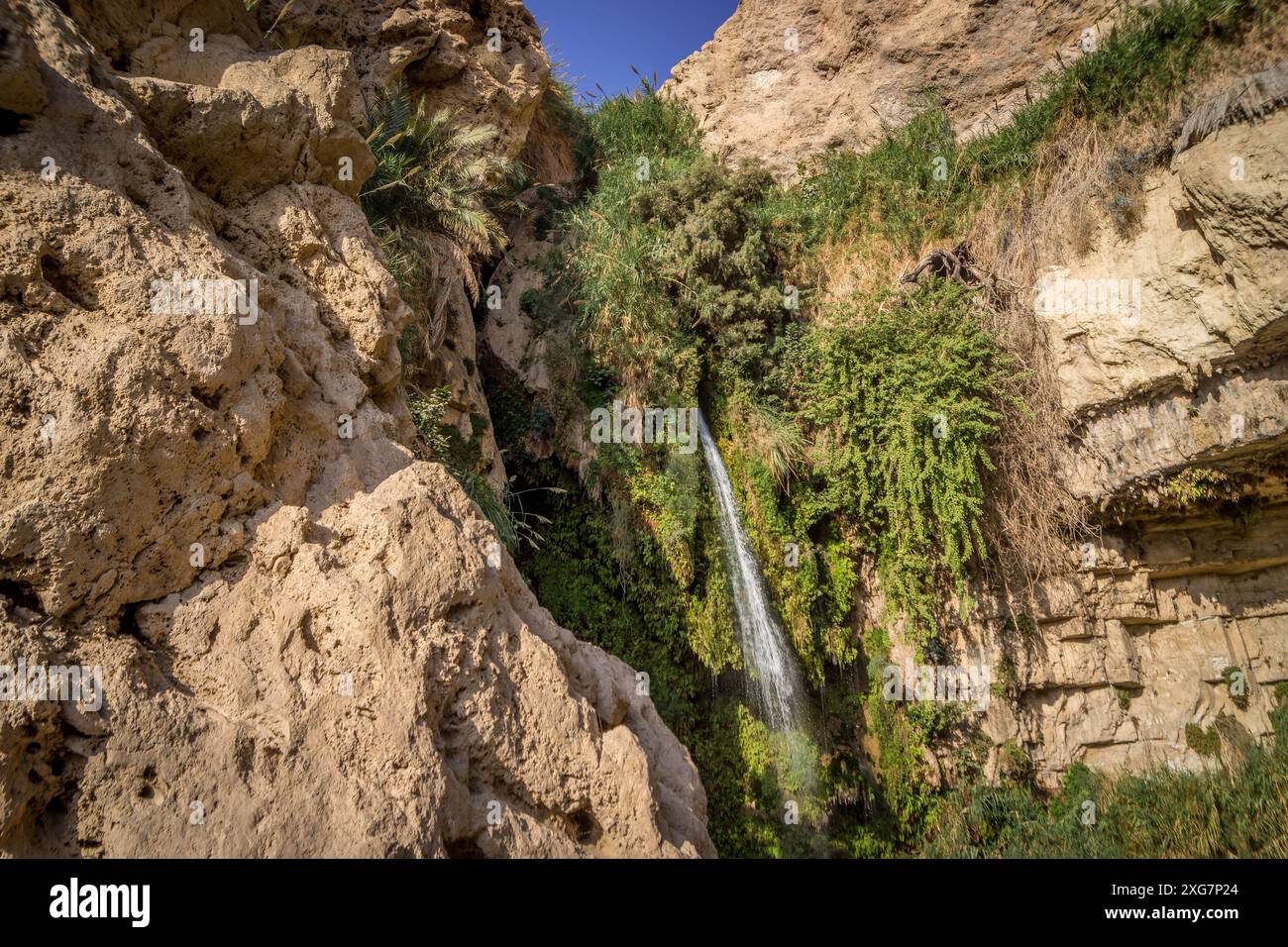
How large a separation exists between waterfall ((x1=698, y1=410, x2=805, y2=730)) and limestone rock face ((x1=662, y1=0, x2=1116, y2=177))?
8.09 m

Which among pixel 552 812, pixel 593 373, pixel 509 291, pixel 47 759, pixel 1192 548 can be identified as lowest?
pixel 552 812

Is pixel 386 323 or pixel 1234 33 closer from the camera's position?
pixel 386 323

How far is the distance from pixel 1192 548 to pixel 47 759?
38.0 ft

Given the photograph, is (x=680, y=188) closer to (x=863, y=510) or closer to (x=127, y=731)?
(x=863, y=510)

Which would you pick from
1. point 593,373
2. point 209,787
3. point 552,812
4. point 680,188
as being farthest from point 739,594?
point 209,787

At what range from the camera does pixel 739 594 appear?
348 inches

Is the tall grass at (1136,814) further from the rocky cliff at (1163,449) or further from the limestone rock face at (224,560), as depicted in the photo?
the limestone rock face at (224,560)

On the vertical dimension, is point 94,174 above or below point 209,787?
above

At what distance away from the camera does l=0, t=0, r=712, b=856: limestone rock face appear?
3.00 meters

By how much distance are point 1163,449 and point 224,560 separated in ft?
31.4

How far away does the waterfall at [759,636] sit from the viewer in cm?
865

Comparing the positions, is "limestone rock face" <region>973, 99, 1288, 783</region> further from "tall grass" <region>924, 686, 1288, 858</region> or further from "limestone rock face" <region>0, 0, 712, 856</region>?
"limestone rock face" <region>0, 0, 712, 856</region>

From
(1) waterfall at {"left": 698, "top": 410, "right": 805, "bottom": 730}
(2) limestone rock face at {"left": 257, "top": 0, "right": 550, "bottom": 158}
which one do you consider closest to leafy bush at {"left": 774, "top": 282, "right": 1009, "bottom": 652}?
(1) waterfall at {"left": 698, "top": 410, "right": 805, "bottom": 730}

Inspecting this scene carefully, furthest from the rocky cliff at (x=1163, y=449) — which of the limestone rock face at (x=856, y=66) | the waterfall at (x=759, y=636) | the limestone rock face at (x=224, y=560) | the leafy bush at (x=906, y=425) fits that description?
the limestone rock face at (x=224, y=560)
